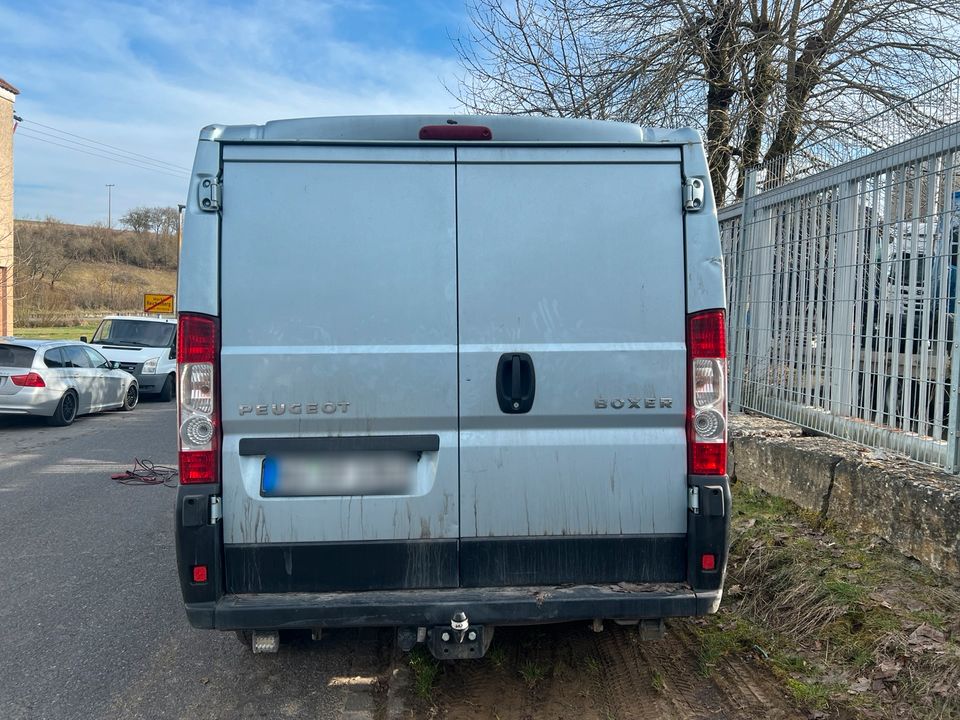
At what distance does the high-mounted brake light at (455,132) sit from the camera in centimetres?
328

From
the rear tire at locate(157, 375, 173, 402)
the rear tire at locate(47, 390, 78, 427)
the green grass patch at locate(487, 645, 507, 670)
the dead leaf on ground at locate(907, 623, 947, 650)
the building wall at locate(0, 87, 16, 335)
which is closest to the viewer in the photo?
the dead leaf on ground at locate(907, 623, 947, 650)


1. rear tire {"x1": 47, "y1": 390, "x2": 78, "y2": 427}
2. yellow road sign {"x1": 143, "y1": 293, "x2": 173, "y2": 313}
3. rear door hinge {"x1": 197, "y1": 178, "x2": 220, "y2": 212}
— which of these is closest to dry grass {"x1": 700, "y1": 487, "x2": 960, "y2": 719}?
rear door hinge {"x1": 197, "y1": 178, "x2": 220, "y2": 212}

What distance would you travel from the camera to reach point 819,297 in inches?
233

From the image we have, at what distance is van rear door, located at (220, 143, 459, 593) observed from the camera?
3.14 metres

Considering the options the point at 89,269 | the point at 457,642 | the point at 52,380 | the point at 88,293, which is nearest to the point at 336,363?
the point at 457,642

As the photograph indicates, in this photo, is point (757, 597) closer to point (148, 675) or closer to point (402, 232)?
point (402, 232)

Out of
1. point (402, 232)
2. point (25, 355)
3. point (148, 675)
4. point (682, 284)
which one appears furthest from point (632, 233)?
point (25, 355)

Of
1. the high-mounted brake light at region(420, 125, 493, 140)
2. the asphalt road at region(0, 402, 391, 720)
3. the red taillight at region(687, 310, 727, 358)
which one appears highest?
the high-mounted brake light at region(420, 125, 493, 140)

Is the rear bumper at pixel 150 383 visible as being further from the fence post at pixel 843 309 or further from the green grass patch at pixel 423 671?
the fence post at pixel 843 309

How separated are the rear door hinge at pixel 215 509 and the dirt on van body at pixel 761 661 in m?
1.18

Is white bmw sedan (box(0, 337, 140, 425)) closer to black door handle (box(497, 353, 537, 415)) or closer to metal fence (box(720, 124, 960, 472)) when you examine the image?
metal fence (box(720, 124, 960, 472))

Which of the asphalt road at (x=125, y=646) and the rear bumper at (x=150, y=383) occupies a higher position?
the rear bumper at (x=150, y=383)

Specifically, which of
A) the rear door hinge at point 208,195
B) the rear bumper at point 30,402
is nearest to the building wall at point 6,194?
the rear bumper at point 30,402

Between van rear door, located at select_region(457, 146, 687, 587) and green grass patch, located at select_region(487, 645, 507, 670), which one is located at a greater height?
van rear door, located at select_region(457, 146, 687, 587)
